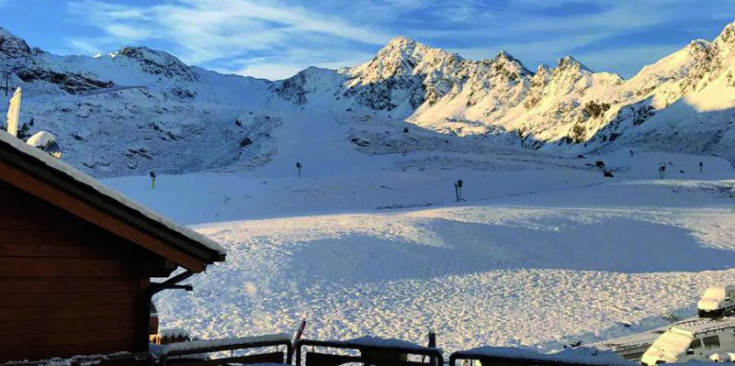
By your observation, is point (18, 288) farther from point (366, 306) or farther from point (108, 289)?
point (366, 306)

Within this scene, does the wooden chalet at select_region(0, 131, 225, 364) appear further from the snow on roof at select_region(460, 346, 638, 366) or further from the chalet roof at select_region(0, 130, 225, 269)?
the snow on roof at select_region(460, 346, 638, 366)

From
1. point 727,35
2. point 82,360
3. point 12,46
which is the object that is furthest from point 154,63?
point 82,360

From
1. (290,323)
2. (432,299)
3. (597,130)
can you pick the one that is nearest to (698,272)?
(432,299)

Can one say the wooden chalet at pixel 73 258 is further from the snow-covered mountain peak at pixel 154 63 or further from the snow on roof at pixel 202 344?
the snow-covered mountain peak at pixel 154 63

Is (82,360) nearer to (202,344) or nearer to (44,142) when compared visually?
(202,344)

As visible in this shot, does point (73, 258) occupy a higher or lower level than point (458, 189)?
lower

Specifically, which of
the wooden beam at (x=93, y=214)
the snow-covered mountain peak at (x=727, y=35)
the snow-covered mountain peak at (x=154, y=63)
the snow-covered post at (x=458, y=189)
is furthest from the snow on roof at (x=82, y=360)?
the snow-covered mountain peak at (x=154, y=63)

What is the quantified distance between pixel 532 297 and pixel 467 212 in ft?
49.3

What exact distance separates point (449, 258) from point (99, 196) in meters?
20.4

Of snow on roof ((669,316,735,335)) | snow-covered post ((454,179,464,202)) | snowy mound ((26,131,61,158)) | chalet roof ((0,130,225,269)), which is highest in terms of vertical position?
snow-covered post ((454,179,464,202))

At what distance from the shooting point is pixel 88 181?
6.57 meters

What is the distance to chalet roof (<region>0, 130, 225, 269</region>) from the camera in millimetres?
6211

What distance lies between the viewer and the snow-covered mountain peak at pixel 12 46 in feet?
367

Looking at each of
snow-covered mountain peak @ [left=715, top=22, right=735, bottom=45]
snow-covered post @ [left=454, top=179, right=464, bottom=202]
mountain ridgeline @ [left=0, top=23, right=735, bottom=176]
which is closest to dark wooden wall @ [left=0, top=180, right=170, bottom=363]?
snow-covered post @ [left=454, top=179, right=464, bottom=202]
